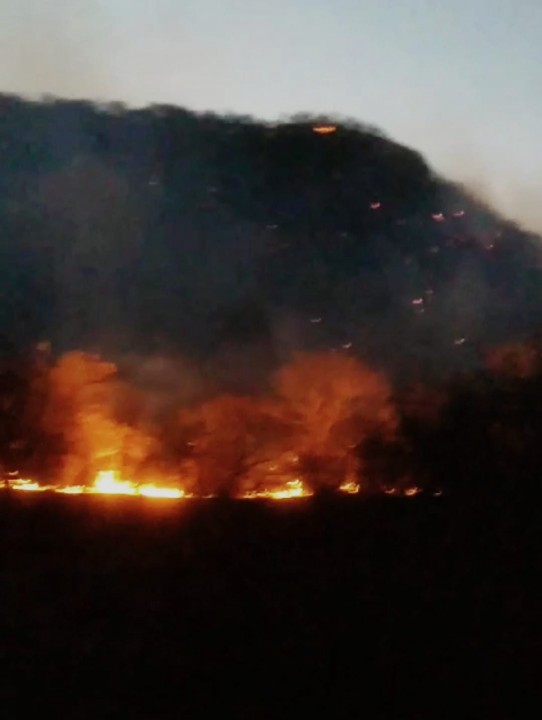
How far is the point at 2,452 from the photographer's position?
2971 mm

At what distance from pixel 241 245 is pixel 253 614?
1.43 m

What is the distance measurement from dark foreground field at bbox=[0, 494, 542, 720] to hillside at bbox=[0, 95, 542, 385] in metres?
0.72

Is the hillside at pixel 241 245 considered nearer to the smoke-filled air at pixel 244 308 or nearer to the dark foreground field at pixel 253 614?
the smoke-filled air at pixel 244 308

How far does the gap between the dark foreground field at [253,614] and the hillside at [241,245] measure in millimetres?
720

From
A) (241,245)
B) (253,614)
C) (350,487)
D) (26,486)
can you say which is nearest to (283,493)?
(350,487)

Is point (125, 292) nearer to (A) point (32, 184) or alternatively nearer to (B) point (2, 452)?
(A) point (32, 184)

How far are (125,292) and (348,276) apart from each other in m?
0.84

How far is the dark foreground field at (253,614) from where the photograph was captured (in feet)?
8.62

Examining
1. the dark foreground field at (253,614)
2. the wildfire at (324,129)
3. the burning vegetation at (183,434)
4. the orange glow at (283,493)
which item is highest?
the wildfire at (324,129)

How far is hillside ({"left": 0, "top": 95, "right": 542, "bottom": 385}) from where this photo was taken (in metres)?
3.41

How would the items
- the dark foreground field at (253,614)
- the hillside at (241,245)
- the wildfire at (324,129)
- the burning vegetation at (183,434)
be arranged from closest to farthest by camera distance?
the dark foreground field at (253,614) → the burning vegetation at (183,434) → the hillside at (241,245) → the wildfire at (324,129)

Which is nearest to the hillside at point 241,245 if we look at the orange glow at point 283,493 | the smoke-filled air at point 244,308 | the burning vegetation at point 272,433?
the smoke-filled air at point 244,308

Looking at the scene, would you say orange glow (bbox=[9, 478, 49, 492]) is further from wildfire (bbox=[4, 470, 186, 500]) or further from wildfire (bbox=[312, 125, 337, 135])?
wildfire (bbox=[312, 125, 337, 135])

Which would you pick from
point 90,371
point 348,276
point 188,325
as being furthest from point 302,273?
point 90,371
